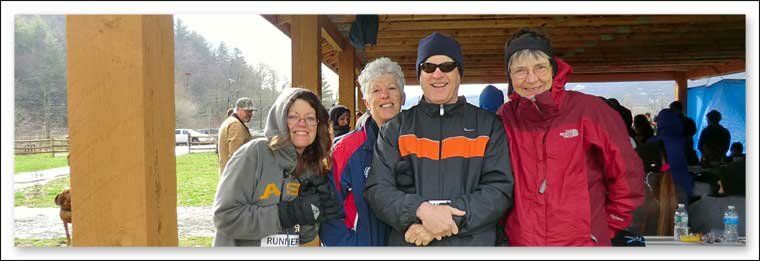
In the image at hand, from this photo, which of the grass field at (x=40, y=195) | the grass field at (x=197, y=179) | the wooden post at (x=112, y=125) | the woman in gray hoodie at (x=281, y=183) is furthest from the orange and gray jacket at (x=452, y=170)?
the grass field at (x=40, y=195)

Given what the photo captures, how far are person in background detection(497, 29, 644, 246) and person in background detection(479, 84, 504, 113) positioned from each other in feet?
5.27

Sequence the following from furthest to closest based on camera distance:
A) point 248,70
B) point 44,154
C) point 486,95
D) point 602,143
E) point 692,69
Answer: point 248,70 < point 44,154 < point 692,69 < point 486,95 < point 602,143

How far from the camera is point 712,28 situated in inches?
277

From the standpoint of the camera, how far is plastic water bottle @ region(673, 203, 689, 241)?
326cm

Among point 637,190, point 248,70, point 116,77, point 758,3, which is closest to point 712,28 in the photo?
point 758,3

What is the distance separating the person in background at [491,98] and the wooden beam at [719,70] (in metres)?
8.51

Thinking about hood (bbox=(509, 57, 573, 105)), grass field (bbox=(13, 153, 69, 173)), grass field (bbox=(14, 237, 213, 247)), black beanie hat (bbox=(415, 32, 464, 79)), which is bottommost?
grass field (bbox=(14, 237, 213, 247))

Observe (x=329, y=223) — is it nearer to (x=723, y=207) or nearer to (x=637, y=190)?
(x=637, y=190)

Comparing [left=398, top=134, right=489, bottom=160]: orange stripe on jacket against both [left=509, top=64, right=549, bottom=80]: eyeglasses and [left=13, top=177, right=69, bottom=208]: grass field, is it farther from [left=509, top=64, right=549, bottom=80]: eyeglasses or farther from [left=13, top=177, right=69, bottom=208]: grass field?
[left=13, top=177, right=69, bottom=208]: grass field

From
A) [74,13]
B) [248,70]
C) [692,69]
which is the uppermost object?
[248,70]

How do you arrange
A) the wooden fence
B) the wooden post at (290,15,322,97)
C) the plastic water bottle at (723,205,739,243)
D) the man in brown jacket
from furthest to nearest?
the wooden fence < the man in brown jacket < the wooden post at (290,15,322,97) < the plastic water bottle at (723,205,739,243)

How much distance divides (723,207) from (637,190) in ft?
5.62

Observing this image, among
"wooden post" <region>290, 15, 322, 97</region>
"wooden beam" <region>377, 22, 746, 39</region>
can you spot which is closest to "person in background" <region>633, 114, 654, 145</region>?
"wooden beam" <region>377, 22, 746, 39</region>

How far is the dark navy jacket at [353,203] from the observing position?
2.29 meters
